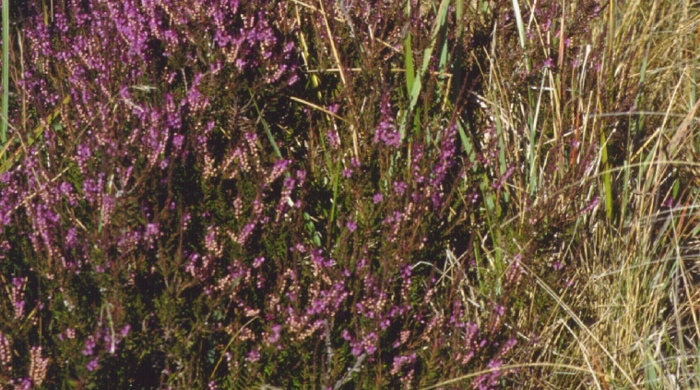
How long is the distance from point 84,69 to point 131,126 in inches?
13.2

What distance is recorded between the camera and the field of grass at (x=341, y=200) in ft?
8.12

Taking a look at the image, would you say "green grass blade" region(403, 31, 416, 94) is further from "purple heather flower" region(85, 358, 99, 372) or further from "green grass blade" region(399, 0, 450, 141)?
"purple heather flower" region(85, 358, 99, 372)

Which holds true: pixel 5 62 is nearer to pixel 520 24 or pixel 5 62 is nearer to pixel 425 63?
pixel 425 63

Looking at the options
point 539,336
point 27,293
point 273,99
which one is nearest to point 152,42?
point 273,99

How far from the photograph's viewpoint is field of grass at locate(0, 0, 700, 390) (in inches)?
97.4

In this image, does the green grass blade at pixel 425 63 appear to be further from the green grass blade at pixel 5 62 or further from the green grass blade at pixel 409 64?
the green grass blade at pixel 5 62

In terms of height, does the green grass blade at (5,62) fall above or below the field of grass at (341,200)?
above

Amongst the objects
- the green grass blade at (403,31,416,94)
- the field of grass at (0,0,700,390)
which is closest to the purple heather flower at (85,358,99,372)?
the field of grass at (0,0,700,390)

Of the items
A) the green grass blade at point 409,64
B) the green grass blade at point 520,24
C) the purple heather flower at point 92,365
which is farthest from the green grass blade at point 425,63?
the purple heather flower at point 92,365

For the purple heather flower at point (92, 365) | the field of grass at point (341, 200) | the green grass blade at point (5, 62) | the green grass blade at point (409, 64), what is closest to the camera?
the purple heather flower at point (92, 365)

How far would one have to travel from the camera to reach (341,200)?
2.94 metres

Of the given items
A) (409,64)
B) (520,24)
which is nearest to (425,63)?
(409,64)

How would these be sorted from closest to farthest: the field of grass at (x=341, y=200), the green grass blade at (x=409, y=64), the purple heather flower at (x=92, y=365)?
the purple heather flower at (x=92, y=365) → the field of grass at (x=341, y=200) → the green grass blade at (x=409, y=64)

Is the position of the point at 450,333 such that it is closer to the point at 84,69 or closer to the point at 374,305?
the point at 374,305
